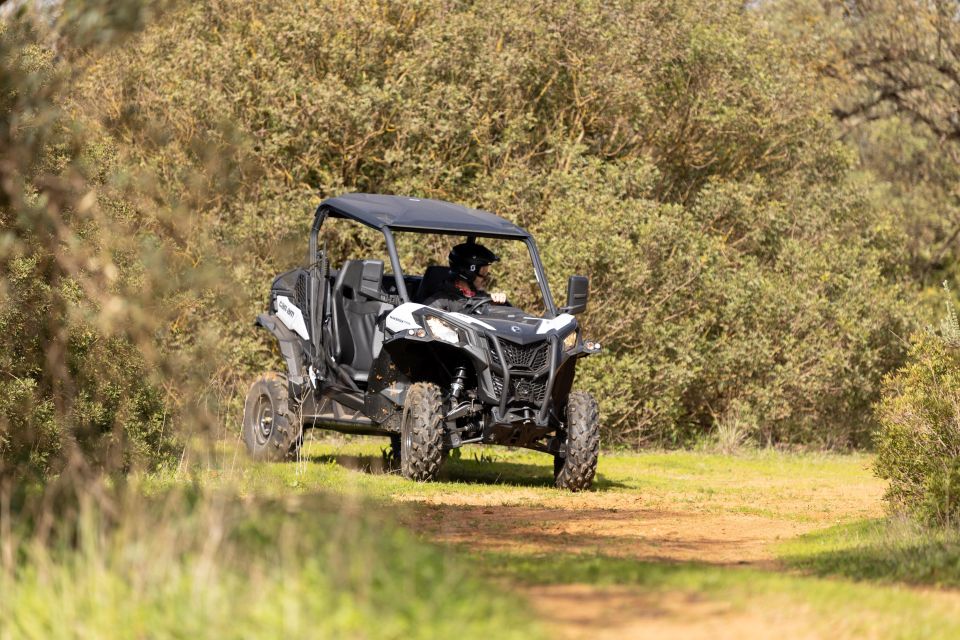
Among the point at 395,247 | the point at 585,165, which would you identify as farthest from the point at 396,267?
the point at 585,165

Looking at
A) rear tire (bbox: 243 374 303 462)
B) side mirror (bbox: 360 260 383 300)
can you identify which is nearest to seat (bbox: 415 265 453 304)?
side mirror (bbox: 360 260 383 300)

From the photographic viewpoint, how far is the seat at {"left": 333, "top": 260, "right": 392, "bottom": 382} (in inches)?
572

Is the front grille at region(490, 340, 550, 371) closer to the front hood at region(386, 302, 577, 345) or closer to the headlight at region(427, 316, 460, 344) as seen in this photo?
the front hood at region(386, 302, 577, 345)

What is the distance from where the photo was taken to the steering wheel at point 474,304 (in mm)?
14233

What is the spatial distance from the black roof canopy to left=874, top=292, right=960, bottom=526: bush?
14.3ft

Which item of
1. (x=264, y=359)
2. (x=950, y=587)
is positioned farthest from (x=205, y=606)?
(x=264, y=359)

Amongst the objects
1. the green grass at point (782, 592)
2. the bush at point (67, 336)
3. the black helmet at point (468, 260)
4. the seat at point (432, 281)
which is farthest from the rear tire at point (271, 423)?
the green grass at point (782, 592)

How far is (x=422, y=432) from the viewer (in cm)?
1330

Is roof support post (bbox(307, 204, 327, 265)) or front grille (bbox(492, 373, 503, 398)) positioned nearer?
front grille (bbox(492, 373, 503, 398))

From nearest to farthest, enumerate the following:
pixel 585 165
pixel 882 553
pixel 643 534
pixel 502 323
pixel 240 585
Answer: pixel 240 585 → pixel 882 553 → pixel 643 534 → pixel 502 323 → pixel 585 165

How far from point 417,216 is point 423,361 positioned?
1.42 metres

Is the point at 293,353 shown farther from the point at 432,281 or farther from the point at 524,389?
the point at 524,389

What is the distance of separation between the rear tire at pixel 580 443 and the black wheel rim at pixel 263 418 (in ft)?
12.2

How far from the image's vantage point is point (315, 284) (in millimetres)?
15125
